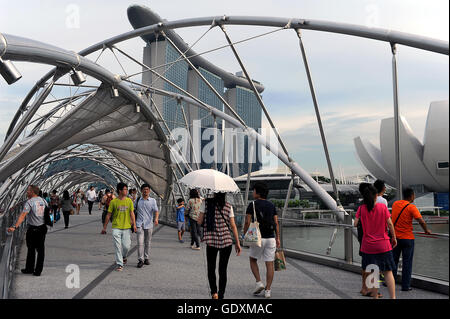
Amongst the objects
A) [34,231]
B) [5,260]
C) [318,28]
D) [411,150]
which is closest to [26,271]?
[34,231]

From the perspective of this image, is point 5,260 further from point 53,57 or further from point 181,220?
point 181,220

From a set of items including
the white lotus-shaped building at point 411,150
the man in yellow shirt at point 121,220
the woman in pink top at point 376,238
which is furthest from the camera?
the white lotus-shaped building at point 411,150

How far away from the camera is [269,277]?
5.67m

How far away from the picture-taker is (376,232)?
5375mm

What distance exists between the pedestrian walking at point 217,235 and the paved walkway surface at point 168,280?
0.49 m

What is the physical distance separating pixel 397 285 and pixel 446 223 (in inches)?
58.9

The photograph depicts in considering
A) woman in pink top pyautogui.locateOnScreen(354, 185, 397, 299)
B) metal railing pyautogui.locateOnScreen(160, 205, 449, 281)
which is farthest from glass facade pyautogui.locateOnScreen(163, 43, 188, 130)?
woman in pink top pyautogui.locateOnScreen(354, 185, 397, 299)

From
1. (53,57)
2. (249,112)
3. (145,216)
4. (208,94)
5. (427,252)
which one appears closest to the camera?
(427,252)

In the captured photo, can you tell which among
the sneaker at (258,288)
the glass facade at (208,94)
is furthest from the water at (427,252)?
the glass facade at (208,94)

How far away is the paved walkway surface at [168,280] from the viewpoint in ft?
19.1

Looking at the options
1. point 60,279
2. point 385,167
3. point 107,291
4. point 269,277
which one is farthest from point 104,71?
point 385,167

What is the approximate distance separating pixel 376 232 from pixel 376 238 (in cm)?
8

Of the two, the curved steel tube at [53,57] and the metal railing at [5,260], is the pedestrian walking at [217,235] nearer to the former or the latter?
the metal railing at [5,260]

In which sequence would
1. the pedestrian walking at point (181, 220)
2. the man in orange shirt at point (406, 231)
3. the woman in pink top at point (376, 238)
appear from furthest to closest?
1. the pedestrian walking at point (181, 220)
2. the man in orange shirt at point (406, 231)
3. the woman in pink top at point (376, 238)
